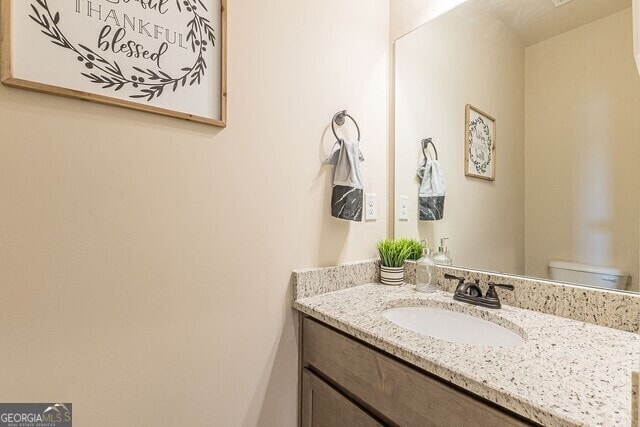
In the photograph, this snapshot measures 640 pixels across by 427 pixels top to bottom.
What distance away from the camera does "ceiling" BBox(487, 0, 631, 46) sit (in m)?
0.89

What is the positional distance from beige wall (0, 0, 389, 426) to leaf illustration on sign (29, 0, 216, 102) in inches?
2.8

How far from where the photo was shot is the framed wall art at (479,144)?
115 centimetres

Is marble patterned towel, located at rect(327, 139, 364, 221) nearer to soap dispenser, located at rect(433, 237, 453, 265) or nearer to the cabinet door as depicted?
soap dispenser, located at rect(433, 237, 453, 265)

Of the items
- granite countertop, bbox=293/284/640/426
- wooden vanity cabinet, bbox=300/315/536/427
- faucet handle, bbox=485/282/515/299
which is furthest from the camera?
faucet handle, bbox=485/282/515/299

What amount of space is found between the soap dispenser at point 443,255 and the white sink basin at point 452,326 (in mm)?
264

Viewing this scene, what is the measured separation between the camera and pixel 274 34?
104 centimetres

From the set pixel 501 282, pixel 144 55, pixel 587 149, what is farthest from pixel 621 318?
pixel 144 55

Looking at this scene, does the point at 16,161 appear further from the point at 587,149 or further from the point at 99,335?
the point at 587,149

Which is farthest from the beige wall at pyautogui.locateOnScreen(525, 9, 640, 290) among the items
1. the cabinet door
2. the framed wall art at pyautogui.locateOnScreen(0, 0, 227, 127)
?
the framed wall art at pyautogui.locateOnScreen(0, 0, 227, 127)

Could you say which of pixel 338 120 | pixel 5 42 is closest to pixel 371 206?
pixel 338 120

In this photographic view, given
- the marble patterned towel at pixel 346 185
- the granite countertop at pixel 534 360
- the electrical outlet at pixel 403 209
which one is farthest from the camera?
the electrical outlet at pixel 403 209

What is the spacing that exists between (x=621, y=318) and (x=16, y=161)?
1.54 meters

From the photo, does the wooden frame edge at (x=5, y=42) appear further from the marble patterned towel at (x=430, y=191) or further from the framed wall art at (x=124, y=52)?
the marble patterned towel at (x=430, y=191)

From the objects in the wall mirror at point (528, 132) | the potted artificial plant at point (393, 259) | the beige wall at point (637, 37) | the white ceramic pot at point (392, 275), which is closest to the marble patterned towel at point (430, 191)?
the wall mirror at point (528, 132)
